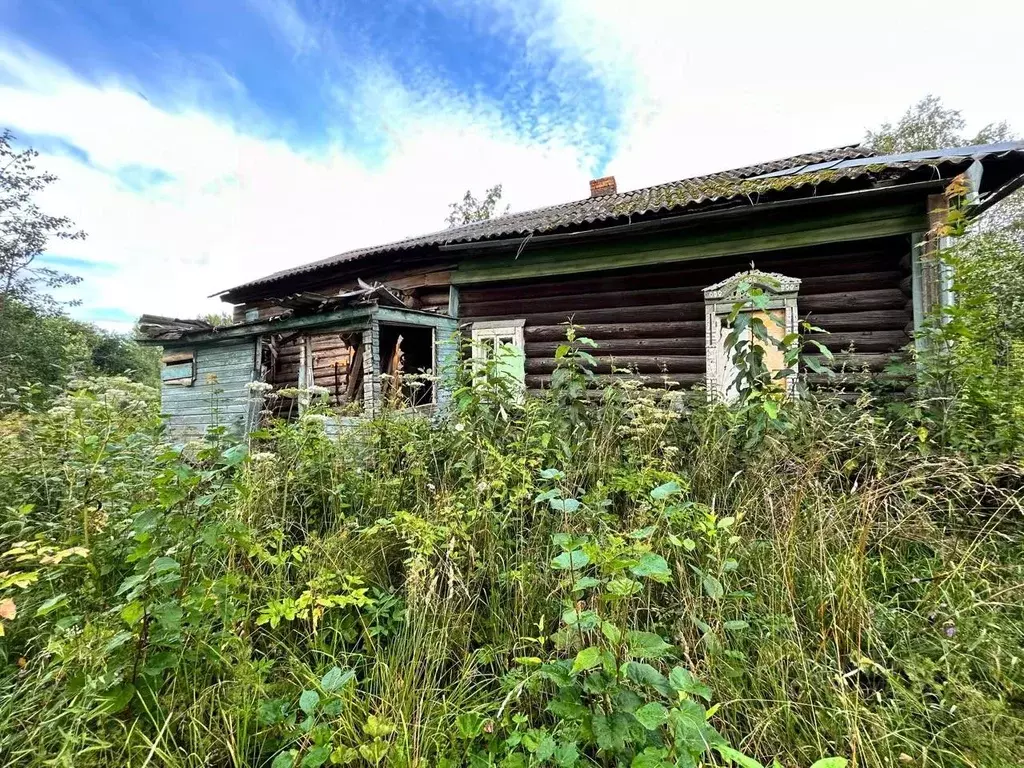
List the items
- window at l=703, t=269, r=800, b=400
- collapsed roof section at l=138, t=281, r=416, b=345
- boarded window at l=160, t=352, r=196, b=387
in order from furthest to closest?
boarded window at l=160, t=352, r=196, b=387
collapsed roof section at l=138, t=281, r=416, b=345
window at l=703, t=269, r=800, b=400

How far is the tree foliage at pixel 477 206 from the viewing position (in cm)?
2698

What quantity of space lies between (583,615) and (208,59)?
9195 millimetres

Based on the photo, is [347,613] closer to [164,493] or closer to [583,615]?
[164,493]

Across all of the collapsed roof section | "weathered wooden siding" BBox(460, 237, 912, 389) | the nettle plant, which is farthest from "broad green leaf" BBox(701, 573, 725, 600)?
the collapsed roof section

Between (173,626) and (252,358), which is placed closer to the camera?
(173,626)

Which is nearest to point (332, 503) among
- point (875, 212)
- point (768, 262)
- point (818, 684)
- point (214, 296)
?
point (818, 684)

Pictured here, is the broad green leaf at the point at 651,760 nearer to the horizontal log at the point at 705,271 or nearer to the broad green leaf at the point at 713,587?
the broad green leaf at the point at 713,587

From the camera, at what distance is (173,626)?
52.4 inches

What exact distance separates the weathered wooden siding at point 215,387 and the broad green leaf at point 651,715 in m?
7.80

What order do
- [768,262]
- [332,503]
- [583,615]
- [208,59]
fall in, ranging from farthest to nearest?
1. [208,59]
2. [768,262]
3. [332,503]
4. [583,615]

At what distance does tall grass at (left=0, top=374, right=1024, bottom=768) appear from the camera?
1.33 m

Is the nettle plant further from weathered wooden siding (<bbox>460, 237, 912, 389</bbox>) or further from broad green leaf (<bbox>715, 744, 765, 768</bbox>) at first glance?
weathered wooden siding (<bbox>460, 237, 912, 389</bbox>)

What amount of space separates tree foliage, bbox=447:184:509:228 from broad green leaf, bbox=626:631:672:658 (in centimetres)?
2801

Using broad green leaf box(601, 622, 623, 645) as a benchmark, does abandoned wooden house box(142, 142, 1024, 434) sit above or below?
above
